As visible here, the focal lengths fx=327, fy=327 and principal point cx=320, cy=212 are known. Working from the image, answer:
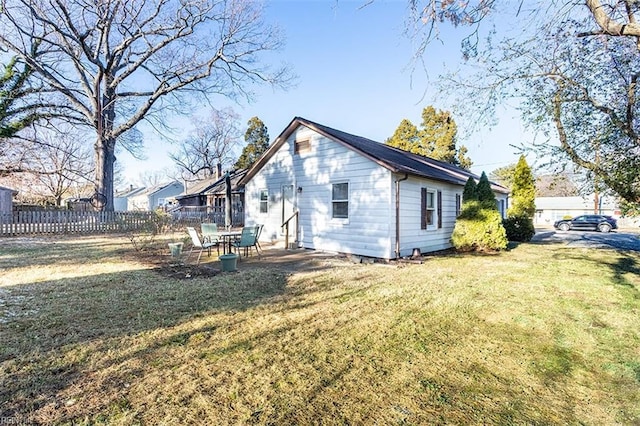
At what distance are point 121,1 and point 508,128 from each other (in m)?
19.0

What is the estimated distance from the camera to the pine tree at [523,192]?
621 inches

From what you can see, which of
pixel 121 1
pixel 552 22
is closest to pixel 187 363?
pixel 552 22

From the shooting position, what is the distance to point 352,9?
480 centimetres

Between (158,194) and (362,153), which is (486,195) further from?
(158,194)

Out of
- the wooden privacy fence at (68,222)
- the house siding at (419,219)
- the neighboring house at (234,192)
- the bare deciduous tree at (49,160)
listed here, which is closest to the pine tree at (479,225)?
the house siding at (419,219)

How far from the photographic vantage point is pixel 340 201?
10305 mm

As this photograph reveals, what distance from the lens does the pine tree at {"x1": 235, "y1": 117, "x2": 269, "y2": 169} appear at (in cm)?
3806

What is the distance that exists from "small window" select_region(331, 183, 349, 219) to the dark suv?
22587 millimetres

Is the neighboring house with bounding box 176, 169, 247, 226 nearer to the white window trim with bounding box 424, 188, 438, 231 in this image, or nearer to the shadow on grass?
the white window trim with bounding box 424, 188, 438, 231

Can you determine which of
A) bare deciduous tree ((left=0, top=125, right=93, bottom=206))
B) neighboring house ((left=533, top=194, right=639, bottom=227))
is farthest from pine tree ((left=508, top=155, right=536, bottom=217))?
bare deciduous tree ((left=0, top=125, right=93, bottom=206))

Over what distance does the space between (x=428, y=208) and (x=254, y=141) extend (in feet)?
102

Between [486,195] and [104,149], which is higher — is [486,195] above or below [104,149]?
below

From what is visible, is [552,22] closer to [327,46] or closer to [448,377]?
[448,377]

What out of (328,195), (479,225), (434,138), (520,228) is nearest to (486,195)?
(479,225)
